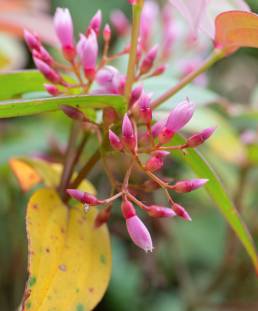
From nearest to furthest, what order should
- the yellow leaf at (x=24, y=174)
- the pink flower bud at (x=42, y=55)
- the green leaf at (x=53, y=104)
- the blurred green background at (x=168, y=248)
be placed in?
the green leaf at (x=53, y=104) < the pink flower bud at (x=42, y=55) < the yellow leaf at (x=24, y=174) < the blurred green background at (x=168, y=248)

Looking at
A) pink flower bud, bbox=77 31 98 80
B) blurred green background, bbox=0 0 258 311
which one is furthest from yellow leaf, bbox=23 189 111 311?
blurred green background, bbox=0 0 258 311

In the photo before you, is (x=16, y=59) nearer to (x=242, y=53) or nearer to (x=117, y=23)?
(x=117, y=23)

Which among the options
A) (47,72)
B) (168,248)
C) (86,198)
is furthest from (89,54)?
(168,248)

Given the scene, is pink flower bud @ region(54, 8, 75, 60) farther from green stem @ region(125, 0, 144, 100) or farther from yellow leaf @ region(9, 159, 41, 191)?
yellow leaf @ region(9, 159, 41, 191)

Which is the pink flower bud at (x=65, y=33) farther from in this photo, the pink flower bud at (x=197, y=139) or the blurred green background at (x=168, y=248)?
the blurred green background at (x=168, y=248)

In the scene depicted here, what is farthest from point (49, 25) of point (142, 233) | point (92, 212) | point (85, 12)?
point (85, 12)

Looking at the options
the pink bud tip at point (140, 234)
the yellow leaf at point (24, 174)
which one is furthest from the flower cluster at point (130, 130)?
the yellow leaf at point (24, 174)

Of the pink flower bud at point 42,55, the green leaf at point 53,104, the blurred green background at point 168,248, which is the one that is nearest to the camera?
the green leaf at point 53,104
